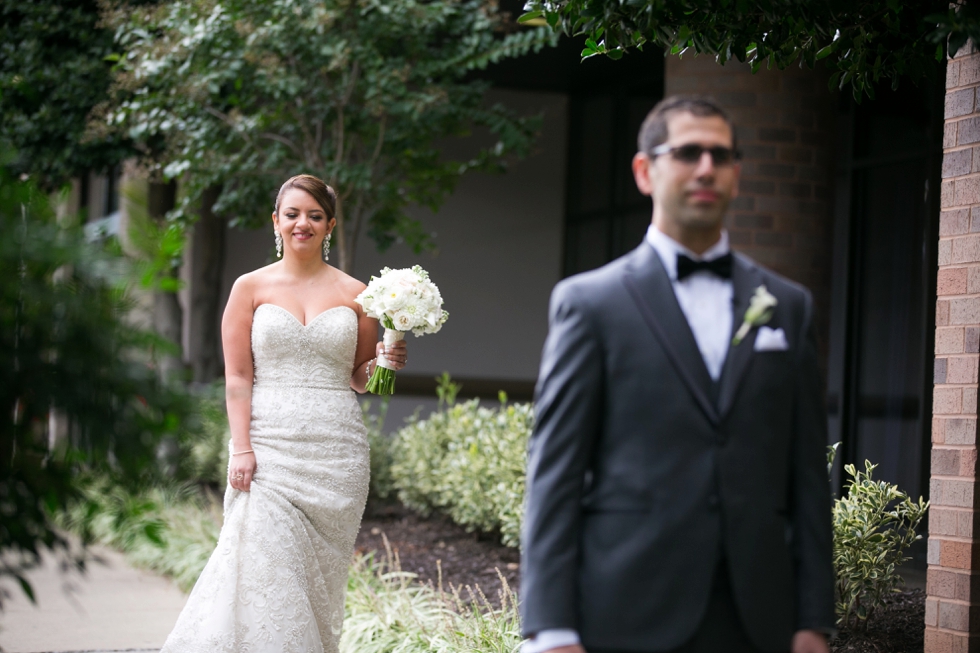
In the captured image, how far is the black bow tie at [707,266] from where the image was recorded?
2.52m

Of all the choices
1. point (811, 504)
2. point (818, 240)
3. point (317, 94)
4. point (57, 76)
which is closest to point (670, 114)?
point (811, 504)

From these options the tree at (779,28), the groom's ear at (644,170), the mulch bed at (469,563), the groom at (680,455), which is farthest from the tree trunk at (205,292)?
the groom at (680,455)

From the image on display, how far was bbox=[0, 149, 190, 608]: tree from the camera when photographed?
7.18 ft

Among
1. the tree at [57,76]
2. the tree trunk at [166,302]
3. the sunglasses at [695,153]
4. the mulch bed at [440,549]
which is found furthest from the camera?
the tree trunk at [166,302]

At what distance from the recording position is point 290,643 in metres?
4.63

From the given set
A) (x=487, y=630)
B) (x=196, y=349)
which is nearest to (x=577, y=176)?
(x=196, y=349)

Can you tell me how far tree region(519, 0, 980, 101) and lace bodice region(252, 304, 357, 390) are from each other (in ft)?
5.67

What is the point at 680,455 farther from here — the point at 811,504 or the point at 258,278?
the point at 258,278

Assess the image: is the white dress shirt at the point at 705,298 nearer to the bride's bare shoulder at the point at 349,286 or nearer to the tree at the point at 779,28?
the tree at the point at 779,28

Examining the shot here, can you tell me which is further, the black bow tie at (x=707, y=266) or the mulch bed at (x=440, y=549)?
the mulch bed at (x=440, y=549)

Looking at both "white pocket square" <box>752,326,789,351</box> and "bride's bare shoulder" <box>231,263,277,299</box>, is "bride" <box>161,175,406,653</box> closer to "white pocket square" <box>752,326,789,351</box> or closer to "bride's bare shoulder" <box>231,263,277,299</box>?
"bride's bare shoulder" <box>231,263,277,299</box>

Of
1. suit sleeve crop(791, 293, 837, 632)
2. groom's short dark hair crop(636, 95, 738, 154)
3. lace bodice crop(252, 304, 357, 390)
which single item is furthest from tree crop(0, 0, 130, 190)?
suit sleeve crop(791, 293, 837, 632)

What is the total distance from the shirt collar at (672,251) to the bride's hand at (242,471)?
2.70 metres

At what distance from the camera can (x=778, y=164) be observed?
7812 millimetres
